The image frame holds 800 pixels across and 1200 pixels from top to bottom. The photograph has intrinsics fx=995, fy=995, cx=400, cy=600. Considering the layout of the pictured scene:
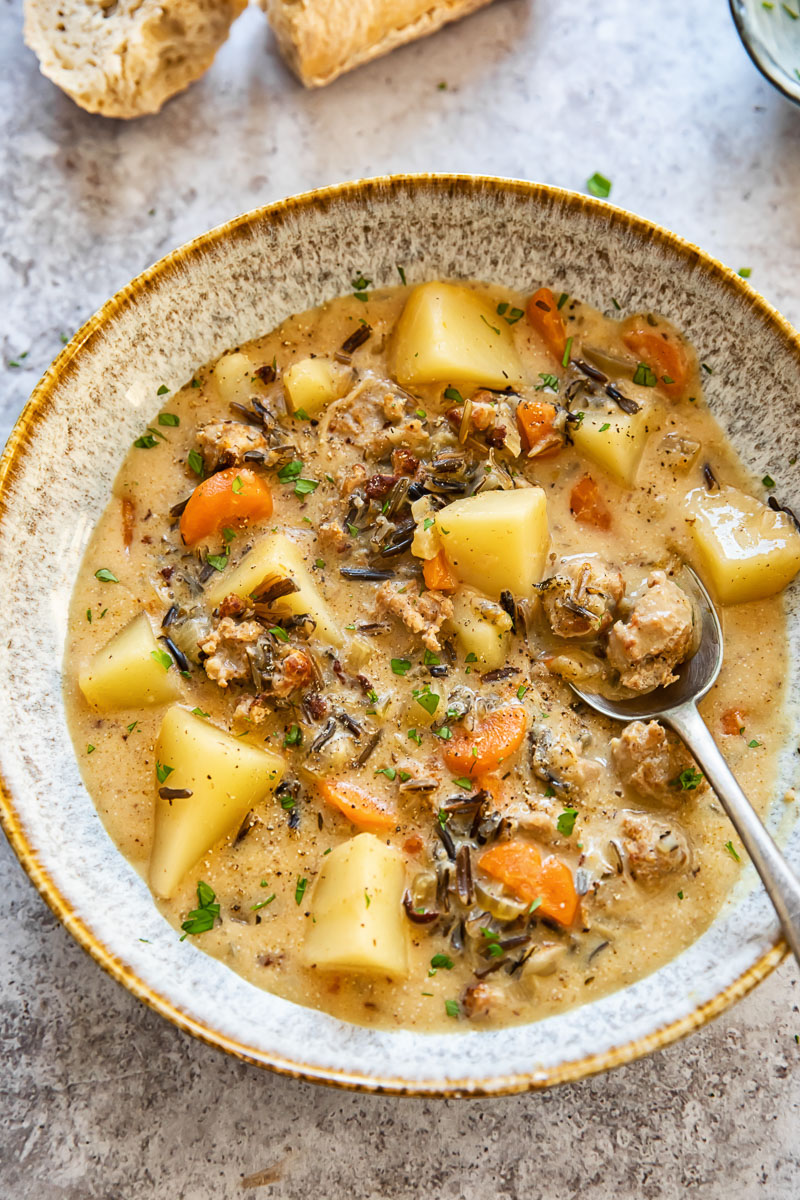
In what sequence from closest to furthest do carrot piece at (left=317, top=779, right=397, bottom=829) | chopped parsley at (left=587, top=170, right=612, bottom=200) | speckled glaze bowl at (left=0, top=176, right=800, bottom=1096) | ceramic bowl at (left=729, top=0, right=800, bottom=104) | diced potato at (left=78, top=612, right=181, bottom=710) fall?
speckled glaze bowl at (left=0, top=176, right=800, bottom=1096), carrot piece at (left=317, top=779, right=397, bottom=829), diced potato at (left=78, top=612, right=181, bottom=710), ceramic bowl at (left=729, top=0, right=800, bottom=104), chopped parsley at (left=587, top=170, right=612, bottom=200)

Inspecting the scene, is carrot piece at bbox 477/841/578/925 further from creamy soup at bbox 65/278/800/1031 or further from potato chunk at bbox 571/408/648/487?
potato chunk at bbox 571/408/648/487

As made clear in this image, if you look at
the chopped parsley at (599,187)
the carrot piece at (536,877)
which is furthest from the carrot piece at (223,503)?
the chopped parsley at (599,187)

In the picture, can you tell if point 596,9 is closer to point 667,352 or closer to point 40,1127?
point 667,352

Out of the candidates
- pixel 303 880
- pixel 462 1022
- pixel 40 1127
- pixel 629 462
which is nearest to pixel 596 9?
pixel 629 462

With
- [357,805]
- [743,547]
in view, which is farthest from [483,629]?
[743,547]

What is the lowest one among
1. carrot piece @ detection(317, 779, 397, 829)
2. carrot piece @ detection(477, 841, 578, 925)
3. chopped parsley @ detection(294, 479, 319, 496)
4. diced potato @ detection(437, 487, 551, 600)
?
carrot piece @ detection(317, 779, 397, 829)

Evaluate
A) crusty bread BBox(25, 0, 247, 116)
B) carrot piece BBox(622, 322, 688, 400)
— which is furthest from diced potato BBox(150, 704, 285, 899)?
crusty bread BBox(25, 0, 247, 116)

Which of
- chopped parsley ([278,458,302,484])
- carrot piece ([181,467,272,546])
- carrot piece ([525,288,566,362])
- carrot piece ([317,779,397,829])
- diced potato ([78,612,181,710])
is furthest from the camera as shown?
carrot piece ([525,288,566,362])

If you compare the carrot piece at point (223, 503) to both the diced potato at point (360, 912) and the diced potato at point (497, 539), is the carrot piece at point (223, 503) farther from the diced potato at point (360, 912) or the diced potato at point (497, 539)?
the diced potato at point (360, 912)
